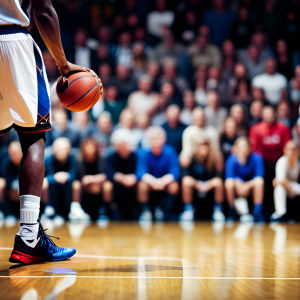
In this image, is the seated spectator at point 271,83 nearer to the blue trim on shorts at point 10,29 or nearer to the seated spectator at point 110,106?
the seated spectator at point 110,106

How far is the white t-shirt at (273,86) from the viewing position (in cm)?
521

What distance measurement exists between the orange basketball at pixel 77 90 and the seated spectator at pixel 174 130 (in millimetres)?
3030

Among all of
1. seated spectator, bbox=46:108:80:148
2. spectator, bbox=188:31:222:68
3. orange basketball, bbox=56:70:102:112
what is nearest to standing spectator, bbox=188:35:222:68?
spectator, bbox=188:31:222:68

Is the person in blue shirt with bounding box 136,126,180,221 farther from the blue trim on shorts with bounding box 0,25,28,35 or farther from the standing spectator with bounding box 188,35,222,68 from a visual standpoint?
the blue trim on shorts with bounding box 0,25,28,35

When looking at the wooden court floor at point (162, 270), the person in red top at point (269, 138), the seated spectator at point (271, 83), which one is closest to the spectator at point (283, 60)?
the seated spectator at point (271, 83)

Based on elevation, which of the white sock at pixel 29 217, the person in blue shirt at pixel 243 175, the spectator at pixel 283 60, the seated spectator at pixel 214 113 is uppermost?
the spectator at pixel 283 60

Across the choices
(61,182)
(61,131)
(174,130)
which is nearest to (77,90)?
(61,182)

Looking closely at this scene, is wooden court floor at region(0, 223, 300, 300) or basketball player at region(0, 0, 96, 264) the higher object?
basketball player at region(0, 0, 96, 264)

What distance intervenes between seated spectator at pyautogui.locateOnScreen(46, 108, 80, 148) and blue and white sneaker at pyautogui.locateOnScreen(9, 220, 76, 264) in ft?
10.1

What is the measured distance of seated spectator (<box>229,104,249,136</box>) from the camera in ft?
15.6

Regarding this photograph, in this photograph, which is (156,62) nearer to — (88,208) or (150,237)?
(88,208)

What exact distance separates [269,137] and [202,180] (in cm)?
93

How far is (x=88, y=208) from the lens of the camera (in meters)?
4.45

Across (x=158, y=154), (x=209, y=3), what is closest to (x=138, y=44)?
(x=209, y=3)
